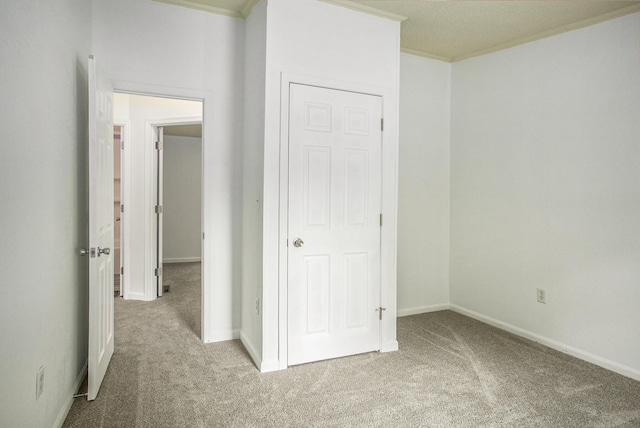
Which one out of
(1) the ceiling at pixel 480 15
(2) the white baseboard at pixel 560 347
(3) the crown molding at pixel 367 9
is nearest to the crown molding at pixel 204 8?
(1) the ceiling at pixel 480 15

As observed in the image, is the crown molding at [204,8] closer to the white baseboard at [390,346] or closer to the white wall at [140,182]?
the white wall at [140,182]

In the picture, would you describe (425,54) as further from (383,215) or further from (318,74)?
(383,215)

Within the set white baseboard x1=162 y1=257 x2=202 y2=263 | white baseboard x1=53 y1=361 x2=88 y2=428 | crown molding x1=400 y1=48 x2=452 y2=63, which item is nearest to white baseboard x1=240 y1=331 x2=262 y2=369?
white baseboard x1=53 y1=361 x2=88 y2=428

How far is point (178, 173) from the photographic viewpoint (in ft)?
23.9

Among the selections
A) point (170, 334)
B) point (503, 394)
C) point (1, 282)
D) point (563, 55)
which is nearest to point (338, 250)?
point (503, 394)

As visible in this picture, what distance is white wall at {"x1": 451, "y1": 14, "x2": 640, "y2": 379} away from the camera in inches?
112

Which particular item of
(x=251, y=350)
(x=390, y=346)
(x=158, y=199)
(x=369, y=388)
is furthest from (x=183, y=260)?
(x=369, y=388)

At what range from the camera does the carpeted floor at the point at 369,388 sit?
2.19m

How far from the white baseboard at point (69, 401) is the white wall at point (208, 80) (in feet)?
2.98

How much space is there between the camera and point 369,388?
99.9 inches

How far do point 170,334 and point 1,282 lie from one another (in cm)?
220

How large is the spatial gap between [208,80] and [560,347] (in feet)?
11.5

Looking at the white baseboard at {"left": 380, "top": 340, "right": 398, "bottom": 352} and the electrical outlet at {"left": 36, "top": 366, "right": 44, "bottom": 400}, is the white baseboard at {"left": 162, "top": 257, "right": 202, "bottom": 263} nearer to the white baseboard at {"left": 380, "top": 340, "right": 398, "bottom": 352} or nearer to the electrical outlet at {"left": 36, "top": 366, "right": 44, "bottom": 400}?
the white baseboard at {"left": 380, "top": 340, "right": 398, "bottom": 352}

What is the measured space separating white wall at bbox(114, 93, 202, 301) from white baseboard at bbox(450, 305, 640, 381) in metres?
3.47
